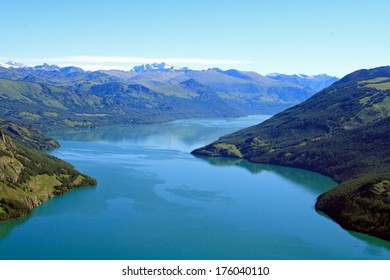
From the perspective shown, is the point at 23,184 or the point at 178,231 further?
the point at 23,184

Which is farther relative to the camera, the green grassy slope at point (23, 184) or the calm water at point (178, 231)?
the green grassy slope at point (23, 184)

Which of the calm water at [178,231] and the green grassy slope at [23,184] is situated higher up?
the green grassy slope at [23,184]

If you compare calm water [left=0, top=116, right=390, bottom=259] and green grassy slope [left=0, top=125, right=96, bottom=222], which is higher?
green grassy slope [left=0, top=125, right=96, bottom=222]

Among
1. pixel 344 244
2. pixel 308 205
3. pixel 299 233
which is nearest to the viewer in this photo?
pixel 344 244

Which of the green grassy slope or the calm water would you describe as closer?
the calm water

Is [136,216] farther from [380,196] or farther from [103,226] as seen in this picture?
[380,196]

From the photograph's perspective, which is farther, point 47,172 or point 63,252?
point 47,172

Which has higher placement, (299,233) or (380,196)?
(380,196)

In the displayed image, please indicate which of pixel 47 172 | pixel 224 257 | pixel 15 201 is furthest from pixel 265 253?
pixel 47 172

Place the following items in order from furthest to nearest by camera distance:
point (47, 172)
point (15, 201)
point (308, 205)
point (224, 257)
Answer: point (47, 172)
point (308, 205)
point (15, 201)
point (224, 257)

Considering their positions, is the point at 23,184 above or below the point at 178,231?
above
